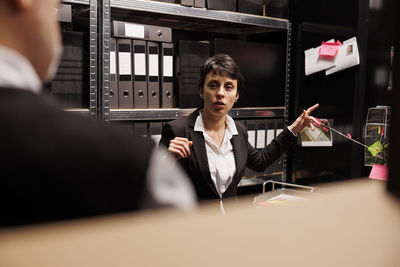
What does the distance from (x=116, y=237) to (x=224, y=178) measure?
1.77 metres

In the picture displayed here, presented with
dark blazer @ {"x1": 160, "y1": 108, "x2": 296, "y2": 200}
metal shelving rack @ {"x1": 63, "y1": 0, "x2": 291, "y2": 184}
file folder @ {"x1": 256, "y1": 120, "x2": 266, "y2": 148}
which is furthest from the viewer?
file folder @ {"x1": 256, "y1": 120, "x2": 266, "y2": 148}

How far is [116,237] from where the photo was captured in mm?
124

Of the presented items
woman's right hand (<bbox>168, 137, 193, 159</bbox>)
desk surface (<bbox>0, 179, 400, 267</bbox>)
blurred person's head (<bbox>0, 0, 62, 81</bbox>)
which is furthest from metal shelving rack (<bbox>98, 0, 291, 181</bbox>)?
desk surface (<bbox>0, 179, 400, 267</bbox>)

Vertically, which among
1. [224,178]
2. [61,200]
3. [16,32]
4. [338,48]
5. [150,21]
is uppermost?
[150,21]

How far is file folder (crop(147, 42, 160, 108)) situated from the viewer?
7.42ft

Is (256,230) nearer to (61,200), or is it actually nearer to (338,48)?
(61,200)

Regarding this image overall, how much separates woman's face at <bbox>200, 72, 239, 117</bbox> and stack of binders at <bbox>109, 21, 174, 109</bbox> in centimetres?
40

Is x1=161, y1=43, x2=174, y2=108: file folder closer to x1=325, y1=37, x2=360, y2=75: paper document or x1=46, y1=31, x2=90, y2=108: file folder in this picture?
x1=46, y1=31, x2=90, y2=108: file folder

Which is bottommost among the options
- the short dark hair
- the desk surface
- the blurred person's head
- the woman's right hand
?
the woman's right hand

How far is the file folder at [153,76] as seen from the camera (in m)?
2.26

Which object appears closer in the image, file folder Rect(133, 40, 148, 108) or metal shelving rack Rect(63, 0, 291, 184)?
metal shelving rack Rect(63, 0, 291, 184)

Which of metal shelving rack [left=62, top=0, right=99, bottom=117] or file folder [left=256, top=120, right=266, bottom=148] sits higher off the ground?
metal shelving rack [left=62, top=0, right=99, bottom=117]

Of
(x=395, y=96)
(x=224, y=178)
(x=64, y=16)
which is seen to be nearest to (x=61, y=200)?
(x=395, y=96)

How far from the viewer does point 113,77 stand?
2.15 metres
